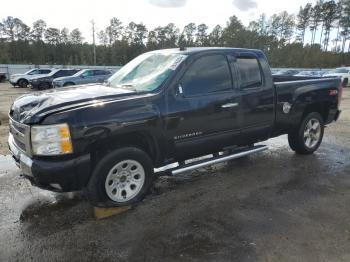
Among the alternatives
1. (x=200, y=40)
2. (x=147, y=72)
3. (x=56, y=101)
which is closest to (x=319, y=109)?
(x=147, y=72)

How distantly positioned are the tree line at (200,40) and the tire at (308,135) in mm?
63889

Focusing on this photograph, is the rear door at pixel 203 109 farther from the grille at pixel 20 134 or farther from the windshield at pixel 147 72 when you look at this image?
the grille at pixel 20 134

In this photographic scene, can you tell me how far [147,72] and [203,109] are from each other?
0.96m

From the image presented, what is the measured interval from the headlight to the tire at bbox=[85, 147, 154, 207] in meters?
0.47

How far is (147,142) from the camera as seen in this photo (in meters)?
4.12

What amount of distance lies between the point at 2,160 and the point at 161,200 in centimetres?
342

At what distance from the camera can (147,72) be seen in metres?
4.64

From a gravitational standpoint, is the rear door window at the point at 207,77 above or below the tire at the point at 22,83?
above

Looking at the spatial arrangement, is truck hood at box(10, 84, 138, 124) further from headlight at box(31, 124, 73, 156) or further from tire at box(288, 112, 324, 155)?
tire at box(288, 112, 324, 155)

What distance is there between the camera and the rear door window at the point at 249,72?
4969mm

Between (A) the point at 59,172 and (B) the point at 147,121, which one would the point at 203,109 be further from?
(A) the point at 59,172

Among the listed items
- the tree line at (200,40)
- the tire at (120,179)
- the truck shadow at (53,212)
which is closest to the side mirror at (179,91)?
the tire at (120,179)

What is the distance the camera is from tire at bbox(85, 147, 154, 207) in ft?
12.3

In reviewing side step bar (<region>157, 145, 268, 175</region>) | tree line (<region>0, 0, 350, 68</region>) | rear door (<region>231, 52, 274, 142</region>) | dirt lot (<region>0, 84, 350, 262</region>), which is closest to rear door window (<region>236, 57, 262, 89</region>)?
rear door (<region>231, 52, 274, 142</region>)
